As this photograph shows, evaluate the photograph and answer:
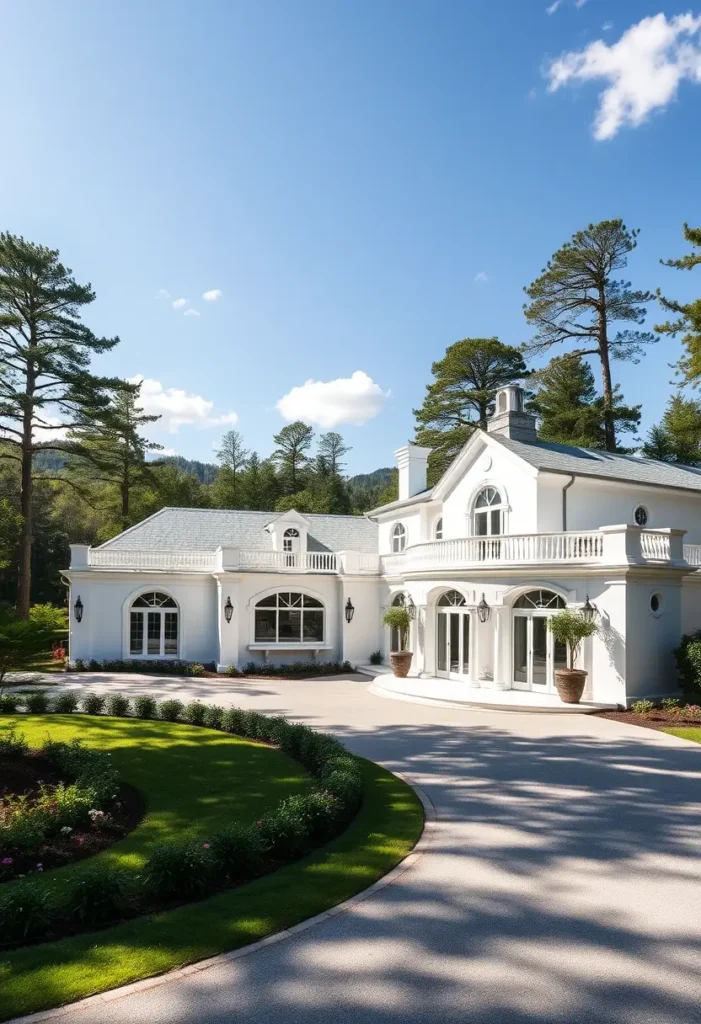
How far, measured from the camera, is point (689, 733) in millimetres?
14859

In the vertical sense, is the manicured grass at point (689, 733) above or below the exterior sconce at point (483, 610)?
below

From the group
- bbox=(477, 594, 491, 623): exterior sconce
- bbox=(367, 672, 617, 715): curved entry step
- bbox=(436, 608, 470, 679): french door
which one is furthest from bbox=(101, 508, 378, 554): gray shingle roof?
bbox=(477, 594, 491, 623): exterior sconce

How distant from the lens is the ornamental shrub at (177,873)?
6402 mm

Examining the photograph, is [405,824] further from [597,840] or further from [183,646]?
[183,646]

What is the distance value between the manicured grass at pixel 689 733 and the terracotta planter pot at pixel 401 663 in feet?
31.2

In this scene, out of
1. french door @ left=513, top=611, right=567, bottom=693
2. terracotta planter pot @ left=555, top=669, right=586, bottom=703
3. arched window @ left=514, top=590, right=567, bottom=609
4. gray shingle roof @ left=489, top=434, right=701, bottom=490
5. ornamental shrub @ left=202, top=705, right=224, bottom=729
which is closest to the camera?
ornamental shrub @ left=202, top=705, right=224, bottom=729

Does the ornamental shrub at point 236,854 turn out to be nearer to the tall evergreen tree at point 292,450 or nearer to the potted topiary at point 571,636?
the potted topiary at point 571,636

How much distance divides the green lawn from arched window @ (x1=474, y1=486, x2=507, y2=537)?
46.2ft

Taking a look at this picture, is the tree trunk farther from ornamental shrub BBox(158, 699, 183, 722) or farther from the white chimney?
ornamental shrub BBox(158, 699, 183, 722)

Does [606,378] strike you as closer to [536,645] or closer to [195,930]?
[536,645]

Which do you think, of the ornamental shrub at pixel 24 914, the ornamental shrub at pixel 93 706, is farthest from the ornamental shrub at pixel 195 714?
the ornamental shrub at pixel 24 914

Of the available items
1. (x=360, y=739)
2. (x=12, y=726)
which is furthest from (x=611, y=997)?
(x=12, y=726)

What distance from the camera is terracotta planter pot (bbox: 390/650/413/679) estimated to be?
917 inches

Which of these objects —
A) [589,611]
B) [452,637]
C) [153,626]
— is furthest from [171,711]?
[153,626]
